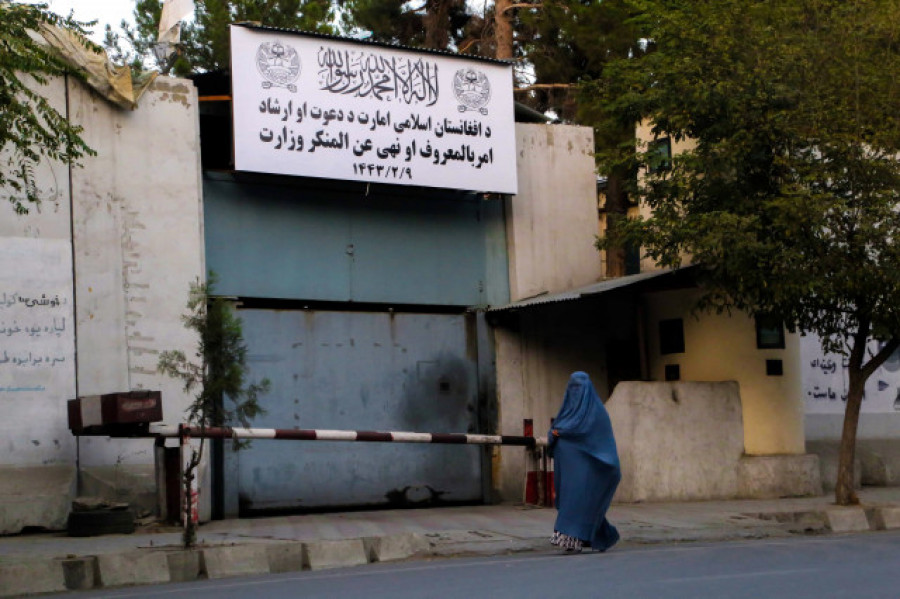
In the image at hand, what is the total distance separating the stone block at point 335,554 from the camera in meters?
11.1

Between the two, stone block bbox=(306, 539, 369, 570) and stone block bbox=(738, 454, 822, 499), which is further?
stone block bbox=(738, 454, 822, 499)

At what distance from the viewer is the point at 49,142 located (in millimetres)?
11219

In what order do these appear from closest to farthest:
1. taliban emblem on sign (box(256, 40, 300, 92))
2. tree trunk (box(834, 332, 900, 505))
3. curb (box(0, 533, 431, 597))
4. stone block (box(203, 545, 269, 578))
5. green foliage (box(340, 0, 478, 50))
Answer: curb (box(0, 533, 431, 597)) → stone block (box(203, 545, 269, 578)) → tree trunk (box(834, 332, 900, 505)) → taliban emblem on sign (box(256, 40, 300, 92)) → green foliage (box(340, 0, 478, 50))

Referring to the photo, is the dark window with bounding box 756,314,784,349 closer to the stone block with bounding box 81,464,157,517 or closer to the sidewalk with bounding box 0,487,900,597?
the sidewalk with bounding box 0,487,900,597

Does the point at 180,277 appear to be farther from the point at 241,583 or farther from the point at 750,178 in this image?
the point at 750,178

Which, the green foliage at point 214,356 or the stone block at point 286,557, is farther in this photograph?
the green foliage at point 214,356

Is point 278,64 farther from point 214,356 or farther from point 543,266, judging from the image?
point 214,356

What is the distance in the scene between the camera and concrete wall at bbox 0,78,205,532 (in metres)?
13.4

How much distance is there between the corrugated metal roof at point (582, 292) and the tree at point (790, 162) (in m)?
0.55

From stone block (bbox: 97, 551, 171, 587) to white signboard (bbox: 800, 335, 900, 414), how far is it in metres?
11.7

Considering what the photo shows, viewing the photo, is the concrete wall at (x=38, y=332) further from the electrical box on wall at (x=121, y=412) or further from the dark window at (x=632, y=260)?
the dark window at (x=632, y=260)

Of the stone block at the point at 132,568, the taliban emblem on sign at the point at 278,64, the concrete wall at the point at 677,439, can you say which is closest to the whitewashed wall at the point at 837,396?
the concrete wall at the point at 677,439

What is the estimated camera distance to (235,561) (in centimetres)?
1080

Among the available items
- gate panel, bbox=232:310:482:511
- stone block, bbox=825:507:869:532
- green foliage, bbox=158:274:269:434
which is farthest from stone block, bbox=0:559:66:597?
stone block, bbox=825:507:869:532
